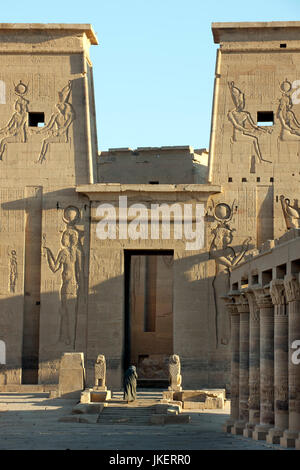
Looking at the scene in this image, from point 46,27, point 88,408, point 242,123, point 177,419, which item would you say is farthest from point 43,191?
point 177,419

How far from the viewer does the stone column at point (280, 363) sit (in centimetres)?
1795

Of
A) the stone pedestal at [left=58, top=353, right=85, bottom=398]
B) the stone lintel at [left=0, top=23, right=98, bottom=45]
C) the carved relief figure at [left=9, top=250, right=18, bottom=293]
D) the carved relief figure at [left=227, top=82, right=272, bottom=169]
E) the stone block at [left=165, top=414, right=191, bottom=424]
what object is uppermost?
the stone lintel at [left=0, top=23, right=98, bottom=45]

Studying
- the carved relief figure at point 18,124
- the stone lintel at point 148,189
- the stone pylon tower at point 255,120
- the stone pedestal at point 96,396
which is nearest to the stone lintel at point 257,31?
the stone pylon tower at point 255,120

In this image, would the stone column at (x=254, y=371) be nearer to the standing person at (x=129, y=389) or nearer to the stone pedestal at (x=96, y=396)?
the standing person at (x=129, y=389)

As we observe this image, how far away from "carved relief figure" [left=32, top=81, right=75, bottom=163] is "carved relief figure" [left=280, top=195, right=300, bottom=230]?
714cm

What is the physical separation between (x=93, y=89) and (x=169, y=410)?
12602 millimetres

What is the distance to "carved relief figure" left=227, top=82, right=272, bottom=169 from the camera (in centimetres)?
3120

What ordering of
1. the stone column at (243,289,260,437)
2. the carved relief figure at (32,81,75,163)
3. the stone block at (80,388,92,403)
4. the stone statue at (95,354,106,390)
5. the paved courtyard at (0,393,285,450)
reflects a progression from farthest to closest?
the carved relief figure at (32,81,75,163)
the stone statue at (95,354,106,390)
the stone block at (80,388,92,403)
the stone column at (243,289,260,437)
the paved courtyard at (0,393,285,450)

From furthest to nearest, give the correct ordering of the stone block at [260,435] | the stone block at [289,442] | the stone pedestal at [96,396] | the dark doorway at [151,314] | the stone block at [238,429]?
the dark doorway at [151,314], the stone pedestal at [96,396], the stone block at [238,429], the stone block at [260,435], the stone block at [289,442]

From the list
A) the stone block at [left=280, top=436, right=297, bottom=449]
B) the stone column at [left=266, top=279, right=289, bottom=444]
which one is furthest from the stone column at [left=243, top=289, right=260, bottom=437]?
the stone block at [left=280, top=436, right=297, bottom=449]

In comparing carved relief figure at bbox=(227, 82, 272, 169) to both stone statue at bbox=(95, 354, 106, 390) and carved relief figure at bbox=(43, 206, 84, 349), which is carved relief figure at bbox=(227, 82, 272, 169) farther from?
stone statue at bbox=(95, 354, 106, 390)

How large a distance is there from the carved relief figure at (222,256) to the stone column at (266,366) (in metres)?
10.8
